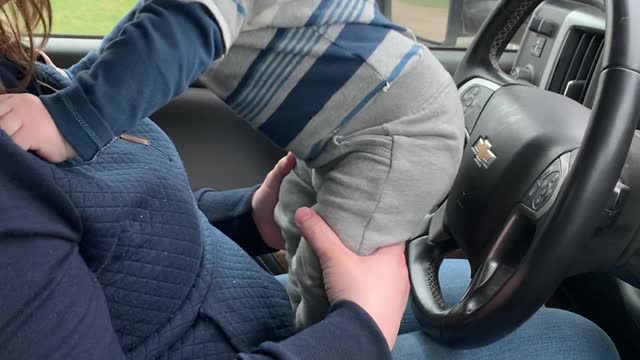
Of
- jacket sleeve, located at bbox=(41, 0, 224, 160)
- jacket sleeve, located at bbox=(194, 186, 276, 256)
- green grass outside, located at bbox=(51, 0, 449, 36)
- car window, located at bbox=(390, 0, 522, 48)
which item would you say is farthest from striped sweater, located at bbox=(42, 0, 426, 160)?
car window, located at bbox=(390, 0, 522, 48)

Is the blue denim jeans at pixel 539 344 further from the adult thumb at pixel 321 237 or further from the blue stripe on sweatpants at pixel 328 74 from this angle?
the blue stripe on sweatpants at pixel 328 74

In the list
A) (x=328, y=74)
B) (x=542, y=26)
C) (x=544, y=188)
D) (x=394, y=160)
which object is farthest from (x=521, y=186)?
(x=542, y=26)

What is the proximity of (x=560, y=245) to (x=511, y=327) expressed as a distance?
12 centimetres

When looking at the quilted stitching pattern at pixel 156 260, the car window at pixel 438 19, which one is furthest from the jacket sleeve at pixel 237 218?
the car window at pixel 438 19

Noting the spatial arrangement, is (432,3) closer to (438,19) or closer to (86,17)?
(438,19)

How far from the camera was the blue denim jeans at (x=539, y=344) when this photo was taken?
32.6 inches

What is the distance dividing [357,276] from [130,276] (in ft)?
0.81

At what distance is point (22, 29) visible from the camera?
2.51 ft

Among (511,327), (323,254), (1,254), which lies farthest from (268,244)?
(1,254)

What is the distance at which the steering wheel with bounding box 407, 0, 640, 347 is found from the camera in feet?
1.98

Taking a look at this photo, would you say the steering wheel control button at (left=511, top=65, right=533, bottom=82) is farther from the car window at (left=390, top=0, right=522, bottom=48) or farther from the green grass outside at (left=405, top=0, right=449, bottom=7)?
the green grass outside at (left=405, top=0, right=449, bottom=7)

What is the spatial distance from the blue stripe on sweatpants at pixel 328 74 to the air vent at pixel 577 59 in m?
0.50

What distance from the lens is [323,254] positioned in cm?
76

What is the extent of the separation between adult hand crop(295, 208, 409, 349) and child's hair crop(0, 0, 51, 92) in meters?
0.34
